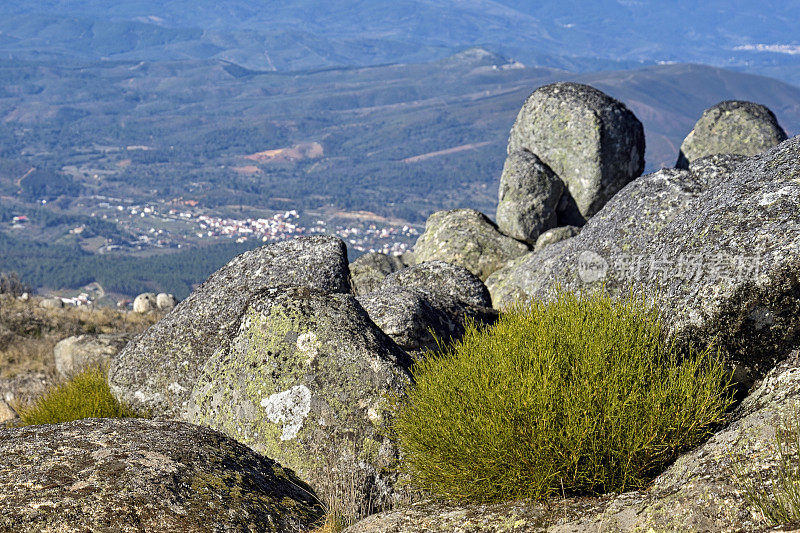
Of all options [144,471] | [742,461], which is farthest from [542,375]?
[144,471]

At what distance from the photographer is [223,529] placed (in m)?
6.41

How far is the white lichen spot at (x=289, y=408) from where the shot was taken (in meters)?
8.38

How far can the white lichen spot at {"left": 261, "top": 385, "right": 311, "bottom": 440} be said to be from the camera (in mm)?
8383

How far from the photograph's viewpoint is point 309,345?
28.8ft

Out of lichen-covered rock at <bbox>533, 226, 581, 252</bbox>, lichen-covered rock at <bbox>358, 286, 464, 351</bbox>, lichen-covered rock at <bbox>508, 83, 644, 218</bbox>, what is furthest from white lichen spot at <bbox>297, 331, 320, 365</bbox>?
lichen-covered rock at <bbox>508, 83, 644, 218</bbox>

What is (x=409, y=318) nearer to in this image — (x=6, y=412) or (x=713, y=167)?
(x=713, y=167)

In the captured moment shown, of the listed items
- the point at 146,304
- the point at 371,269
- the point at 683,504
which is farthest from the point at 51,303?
the point at 683,504

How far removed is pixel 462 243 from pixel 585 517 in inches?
818

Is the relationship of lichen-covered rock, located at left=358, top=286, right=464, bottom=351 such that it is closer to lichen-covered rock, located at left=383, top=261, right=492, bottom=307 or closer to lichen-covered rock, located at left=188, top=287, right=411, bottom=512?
lichen-covered rock, located at left=188, top=287, right=411, bottom=512

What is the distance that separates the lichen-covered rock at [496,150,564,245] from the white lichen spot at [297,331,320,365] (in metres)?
19.0

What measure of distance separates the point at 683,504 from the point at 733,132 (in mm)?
25566

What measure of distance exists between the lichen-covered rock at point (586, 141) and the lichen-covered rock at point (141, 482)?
22.2 m

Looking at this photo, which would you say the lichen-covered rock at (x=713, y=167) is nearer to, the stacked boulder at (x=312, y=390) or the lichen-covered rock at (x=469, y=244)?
the stacked boulder at (x=312, y=390)

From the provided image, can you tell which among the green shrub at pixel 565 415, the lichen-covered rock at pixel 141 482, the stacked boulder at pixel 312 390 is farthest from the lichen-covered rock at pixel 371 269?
the green shrub at pixel 565 415
